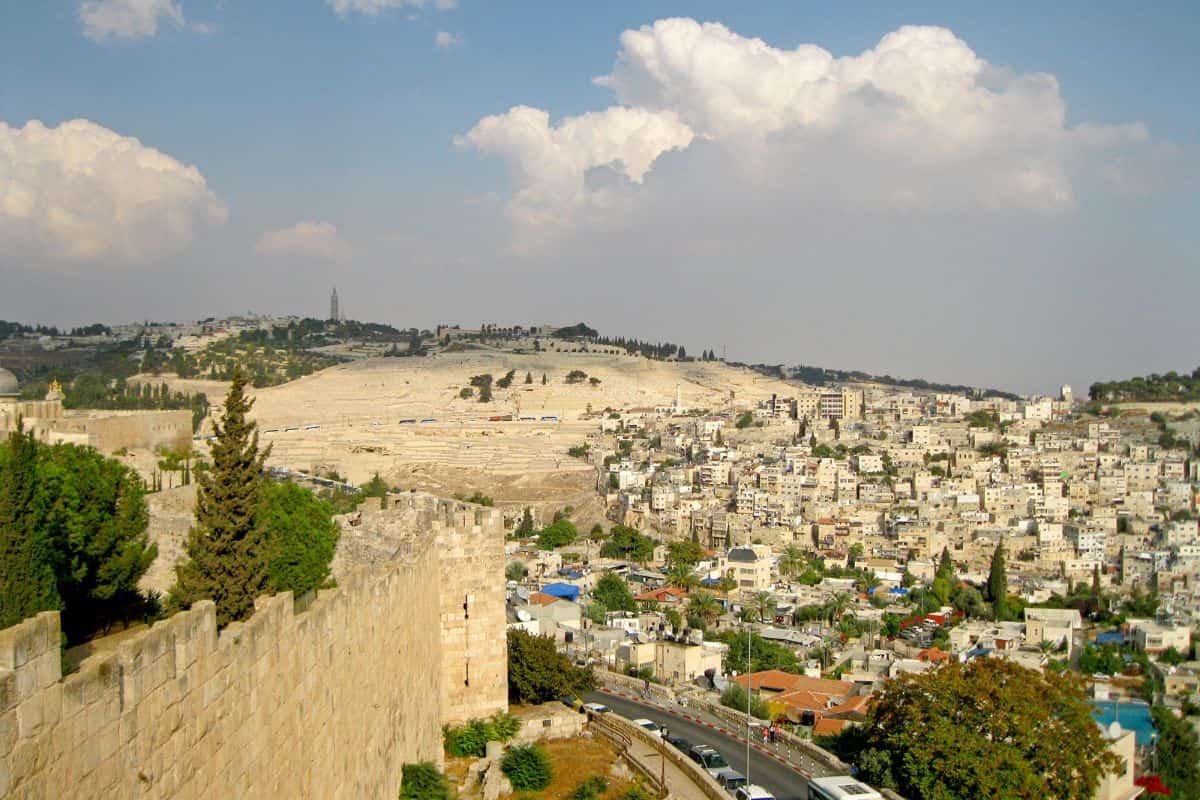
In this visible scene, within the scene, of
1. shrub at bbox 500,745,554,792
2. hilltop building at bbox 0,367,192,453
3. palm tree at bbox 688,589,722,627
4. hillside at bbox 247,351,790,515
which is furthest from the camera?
hillside at bbox 247,351,790,515

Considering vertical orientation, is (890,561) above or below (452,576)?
below

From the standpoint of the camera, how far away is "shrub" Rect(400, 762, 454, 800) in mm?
8805

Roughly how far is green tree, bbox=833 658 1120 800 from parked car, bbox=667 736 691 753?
2.62 m

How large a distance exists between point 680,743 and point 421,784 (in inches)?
343

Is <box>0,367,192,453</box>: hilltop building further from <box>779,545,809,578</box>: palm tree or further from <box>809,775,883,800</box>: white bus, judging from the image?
<box>779,545,809,578</box>: palm tree

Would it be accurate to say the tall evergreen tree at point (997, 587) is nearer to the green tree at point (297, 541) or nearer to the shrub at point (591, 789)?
the shrub at point (591, 789)

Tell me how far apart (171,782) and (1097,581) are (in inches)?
2250

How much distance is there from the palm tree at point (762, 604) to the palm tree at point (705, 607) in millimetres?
1743

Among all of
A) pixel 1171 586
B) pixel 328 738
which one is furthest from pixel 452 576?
pixel 1171 586

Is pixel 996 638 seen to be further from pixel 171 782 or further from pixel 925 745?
pixel 171 782

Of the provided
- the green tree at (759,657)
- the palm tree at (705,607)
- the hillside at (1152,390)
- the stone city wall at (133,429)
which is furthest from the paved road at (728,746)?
the hillside at (1152,390)

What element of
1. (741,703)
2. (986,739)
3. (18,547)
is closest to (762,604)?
(741,703)

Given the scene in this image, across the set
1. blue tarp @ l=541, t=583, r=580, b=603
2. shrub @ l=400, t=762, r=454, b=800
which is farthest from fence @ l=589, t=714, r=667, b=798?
blue tarp @ l=541, t=583, r=580, b=603

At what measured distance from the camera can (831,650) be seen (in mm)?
35938
